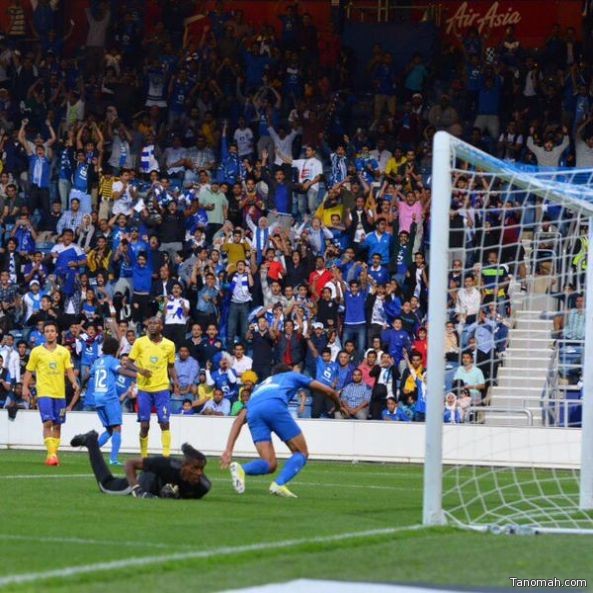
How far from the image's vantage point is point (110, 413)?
21156 mm

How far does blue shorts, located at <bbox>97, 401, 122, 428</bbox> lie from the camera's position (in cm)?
2111

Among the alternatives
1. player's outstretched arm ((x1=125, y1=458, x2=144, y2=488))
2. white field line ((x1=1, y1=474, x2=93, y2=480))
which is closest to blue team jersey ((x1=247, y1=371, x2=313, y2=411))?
player's outstretched arm ((x1=125, y1=458, x2=144, y2=488))

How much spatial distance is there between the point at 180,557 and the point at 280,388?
5650 mm

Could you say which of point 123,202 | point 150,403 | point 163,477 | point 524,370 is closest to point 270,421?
point 163,477

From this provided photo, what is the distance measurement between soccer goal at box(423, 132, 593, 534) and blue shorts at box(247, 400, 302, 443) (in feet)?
5.88

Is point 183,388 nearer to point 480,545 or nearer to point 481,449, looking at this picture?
point 481,449

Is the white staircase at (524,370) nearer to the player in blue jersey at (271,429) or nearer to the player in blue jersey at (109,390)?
the player in blue jersey at (109,390)

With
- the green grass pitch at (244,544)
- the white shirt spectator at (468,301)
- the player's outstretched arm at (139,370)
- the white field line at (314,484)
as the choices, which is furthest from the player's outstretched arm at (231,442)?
the player's outstretched arm at (139,370)

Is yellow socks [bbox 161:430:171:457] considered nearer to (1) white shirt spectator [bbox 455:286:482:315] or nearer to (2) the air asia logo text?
(1) white shirt spectator [bbox 455:286:482:315]

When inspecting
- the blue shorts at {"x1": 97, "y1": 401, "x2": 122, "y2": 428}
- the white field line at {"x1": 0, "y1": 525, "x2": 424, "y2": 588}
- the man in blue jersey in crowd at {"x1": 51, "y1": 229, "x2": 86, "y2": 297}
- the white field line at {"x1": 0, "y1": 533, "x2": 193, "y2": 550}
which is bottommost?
the white field line at {"x1": 0, "y1": 533, "x2": 193, "y2": 550}

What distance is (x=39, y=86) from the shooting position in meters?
35.3

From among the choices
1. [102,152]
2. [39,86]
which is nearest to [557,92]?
[102,152]

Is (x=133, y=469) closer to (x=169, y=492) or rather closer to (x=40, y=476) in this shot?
(x=169, y=492)

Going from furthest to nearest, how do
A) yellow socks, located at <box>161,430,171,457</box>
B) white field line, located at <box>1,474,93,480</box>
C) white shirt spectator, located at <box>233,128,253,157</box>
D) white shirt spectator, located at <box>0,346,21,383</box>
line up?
white shirt spectator, located at <box>233,128,253,157</box>, white shirt spectator, located at <box>0,346,21,383</box>, yellow socks, located at <box>161,430,171,457</box>, white field line, located at <box>1,474,93,480</box>
